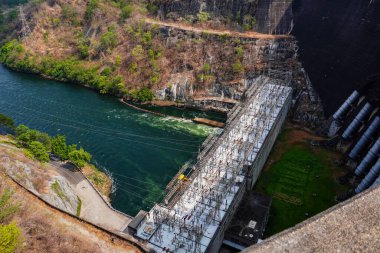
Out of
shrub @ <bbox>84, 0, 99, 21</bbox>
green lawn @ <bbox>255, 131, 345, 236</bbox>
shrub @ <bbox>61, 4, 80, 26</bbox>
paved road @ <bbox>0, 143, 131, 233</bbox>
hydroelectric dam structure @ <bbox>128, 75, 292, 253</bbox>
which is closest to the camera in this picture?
hydroelectric dam structure @ <bbox>128, 75, 292, 253</bbox>

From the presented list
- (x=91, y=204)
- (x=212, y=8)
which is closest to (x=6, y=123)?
(x=91, y=204)

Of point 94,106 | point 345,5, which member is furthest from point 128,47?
point 345,5

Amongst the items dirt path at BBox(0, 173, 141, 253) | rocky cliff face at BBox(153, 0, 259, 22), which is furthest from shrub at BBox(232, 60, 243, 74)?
dirt path at BBox(0, 173, 141, 253)

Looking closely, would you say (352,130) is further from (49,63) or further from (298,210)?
(49,63)

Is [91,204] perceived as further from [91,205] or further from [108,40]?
[108,40]

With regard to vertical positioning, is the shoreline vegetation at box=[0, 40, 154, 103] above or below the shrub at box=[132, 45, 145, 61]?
below

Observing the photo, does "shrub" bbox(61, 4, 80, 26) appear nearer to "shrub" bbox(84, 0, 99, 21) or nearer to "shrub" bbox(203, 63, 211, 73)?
"shrub" bbox(84, 0, 99, 21)
